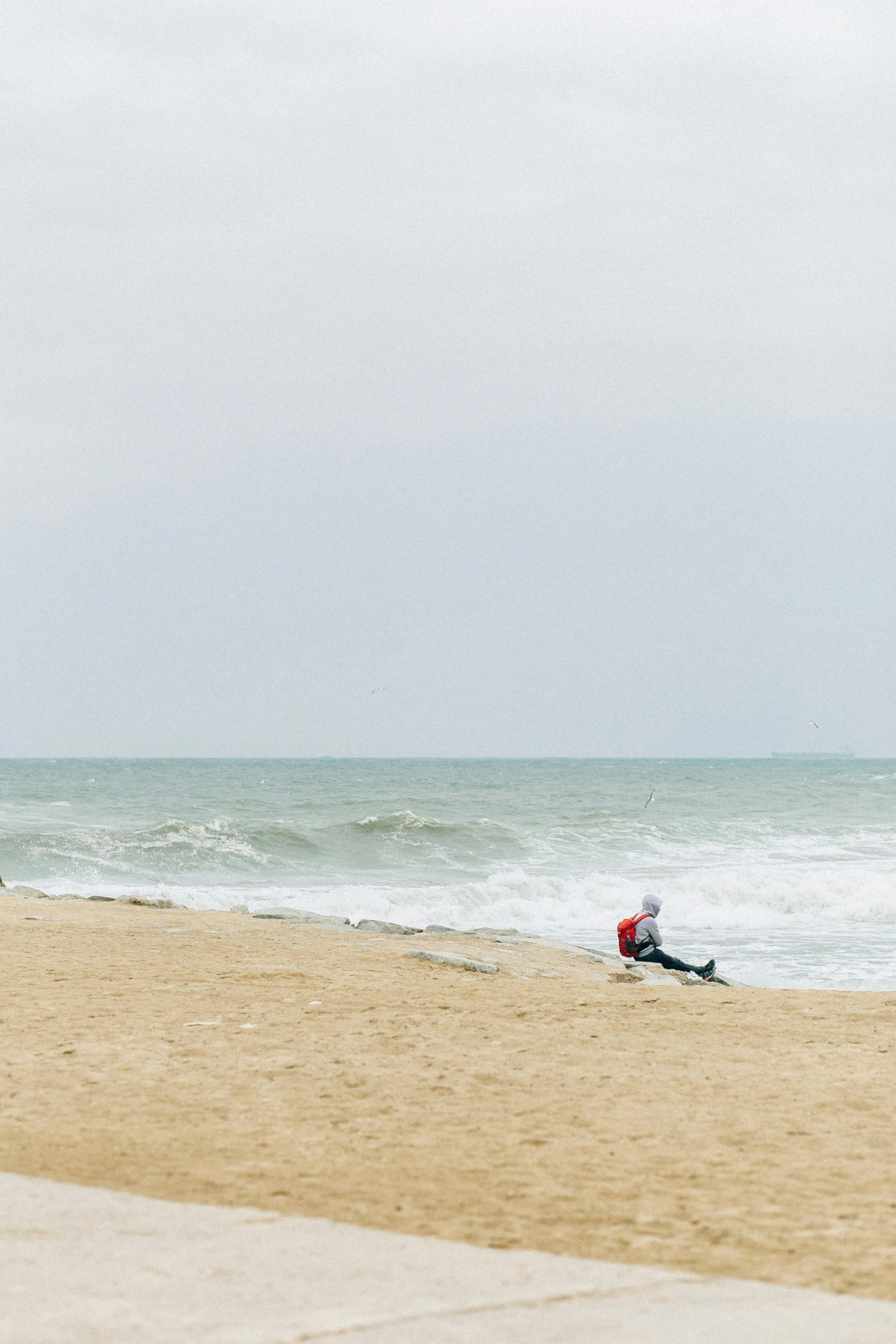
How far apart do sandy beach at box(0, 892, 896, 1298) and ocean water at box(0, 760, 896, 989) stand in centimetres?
580

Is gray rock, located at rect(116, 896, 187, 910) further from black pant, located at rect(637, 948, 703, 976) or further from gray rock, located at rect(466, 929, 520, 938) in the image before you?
black pant, located at rect(637, 948, 703, 976)

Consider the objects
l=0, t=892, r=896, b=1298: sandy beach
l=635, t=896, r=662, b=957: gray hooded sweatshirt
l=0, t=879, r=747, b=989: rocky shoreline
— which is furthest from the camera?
l=635, t=896, r=662, b=957: gray hooded sweatshirt

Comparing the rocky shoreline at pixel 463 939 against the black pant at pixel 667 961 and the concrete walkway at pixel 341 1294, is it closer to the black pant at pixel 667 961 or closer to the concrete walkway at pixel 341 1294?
the black pant at pixel 667 961

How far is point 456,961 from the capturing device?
10594mm

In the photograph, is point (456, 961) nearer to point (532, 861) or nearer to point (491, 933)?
point (491, 933)

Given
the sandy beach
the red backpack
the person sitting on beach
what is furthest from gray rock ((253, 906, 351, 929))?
the sandy beach

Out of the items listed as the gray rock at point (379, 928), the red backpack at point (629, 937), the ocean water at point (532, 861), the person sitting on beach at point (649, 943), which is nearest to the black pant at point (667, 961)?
the person sitting on beach at point (649, 943)

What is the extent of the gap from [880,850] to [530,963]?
2251 cm

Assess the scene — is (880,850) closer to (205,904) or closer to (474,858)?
(474,858)

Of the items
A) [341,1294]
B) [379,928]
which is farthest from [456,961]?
[341,1294]

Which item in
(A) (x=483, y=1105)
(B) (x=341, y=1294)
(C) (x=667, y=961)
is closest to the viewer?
(B) (x=341, y=1294)

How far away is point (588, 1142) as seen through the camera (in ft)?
17.3

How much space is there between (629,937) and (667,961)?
504 millimetres

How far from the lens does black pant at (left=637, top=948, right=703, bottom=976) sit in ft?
42.5
